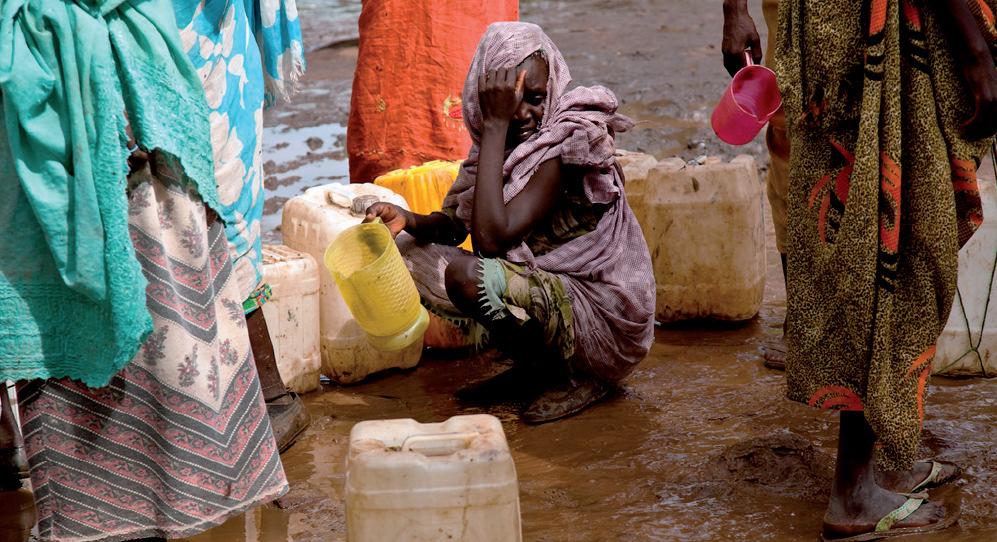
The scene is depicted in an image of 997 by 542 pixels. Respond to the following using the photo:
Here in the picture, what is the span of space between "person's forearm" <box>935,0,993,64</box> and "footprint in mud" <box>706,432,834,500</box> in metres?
1.17

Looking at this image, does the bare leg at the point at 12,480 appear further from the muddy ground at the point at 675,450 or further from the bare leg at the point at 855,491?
the bare leg at the point at 855,491

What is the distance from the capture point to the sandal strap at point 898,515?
270cm

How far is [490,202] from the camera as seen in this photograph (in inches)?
133

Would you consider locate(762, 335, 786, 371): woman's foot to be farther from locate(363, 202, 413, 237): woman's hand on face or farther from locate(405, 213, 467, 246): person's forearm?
locate(363, 202, 413, 237): woman's hand on face

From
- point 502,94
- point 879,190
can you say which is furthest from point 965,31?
point 502,94

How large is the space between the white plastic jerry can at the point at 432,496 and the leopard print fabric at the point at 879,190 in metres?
0.91

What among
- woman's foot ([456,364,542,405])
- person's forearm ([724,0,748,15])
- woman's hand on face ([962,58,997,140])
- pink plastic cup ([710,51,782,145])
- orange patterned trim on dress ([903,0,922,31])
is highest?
orange patterned trim on dress ([903,0,922,31])

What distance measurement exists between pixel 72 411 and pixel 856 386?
171cm

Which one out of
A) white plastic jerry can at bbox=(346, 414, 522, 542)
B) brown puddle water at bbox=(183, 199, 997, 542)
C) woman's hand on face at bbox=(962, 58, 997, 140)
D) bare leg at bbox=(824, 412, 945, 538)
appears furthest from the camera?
brown puddle water at bbox=(183, 199, 997, 542)

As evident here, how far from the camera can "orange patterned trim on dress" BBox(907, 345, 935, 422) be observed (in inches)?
101

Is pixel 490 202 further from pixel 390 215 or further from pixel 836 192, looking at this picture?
pixel 836 192

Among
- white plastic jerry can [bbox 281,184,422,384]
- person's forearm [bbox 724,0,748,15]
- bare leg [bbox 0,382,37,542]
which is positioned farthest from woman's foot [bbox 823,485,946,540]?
bare leg [bbox 0,382,37,542]

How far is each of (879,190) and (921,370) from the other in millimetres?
417

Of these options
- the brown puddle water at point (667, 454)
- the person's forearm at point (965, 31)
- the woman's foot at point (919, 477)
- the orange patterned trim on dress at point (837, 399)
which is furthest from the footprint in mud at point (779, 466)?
the person's forearm at point (965, 31)
